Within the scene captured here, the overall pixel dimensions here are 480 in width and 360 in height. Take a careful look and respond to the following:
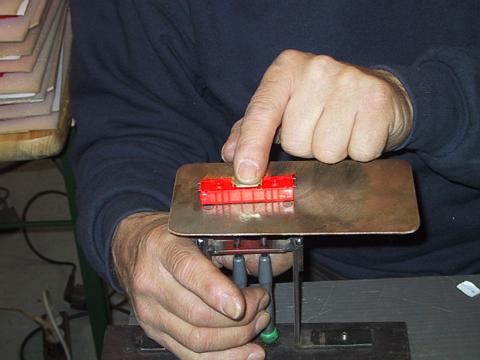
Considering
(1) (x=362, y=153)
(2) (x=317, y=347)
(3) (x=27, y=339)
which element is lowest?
(3) (x=27, y=339)

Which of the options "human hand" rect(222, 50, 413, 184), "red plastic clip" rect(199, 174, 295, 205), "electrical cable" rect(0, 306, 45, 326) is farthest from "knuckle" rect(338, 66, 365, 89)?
"electrical cable" rect(0, 306, 45, 326)

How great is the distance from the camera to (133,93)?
3.15ft

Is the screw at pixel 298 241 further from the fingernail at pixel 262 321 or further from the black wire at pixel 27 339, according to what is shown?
the black wire at pixel 27 339

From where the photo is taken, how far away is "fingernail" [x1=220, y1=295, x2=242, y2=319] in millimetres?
644

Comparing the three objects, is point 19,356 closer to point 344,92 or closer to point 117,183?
point 117,183

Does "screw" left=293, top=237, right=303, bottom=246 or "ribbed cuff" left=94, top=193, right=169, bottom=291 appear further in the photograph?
"ribbed cuff" left=94, top=193, right=169, bottom=291

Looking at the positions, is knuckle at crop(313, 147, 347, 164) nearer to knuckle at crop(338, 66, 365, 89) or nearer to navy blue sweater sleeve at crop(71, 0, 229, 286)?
knuckle at crop(338, 66, 365, 89)

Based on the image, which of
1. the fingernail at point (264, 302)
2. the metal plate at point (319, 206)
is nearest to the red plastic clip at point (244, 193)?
the metal plate at point (319, 206)

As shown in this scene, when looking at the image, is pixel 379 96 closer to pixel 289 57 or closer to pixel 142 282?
pixel 289 57

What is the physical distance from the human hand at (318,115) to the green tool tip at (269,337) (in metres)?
0.19

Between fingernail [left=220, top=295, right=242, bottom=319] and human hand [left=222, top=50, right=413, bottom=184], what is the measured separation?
112mm

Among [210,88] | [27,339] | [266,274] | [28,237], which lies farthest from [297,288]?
[28,237]

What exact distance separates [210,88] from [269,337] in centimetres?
40

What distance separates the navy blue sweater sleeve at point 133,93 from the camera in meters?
0.92
